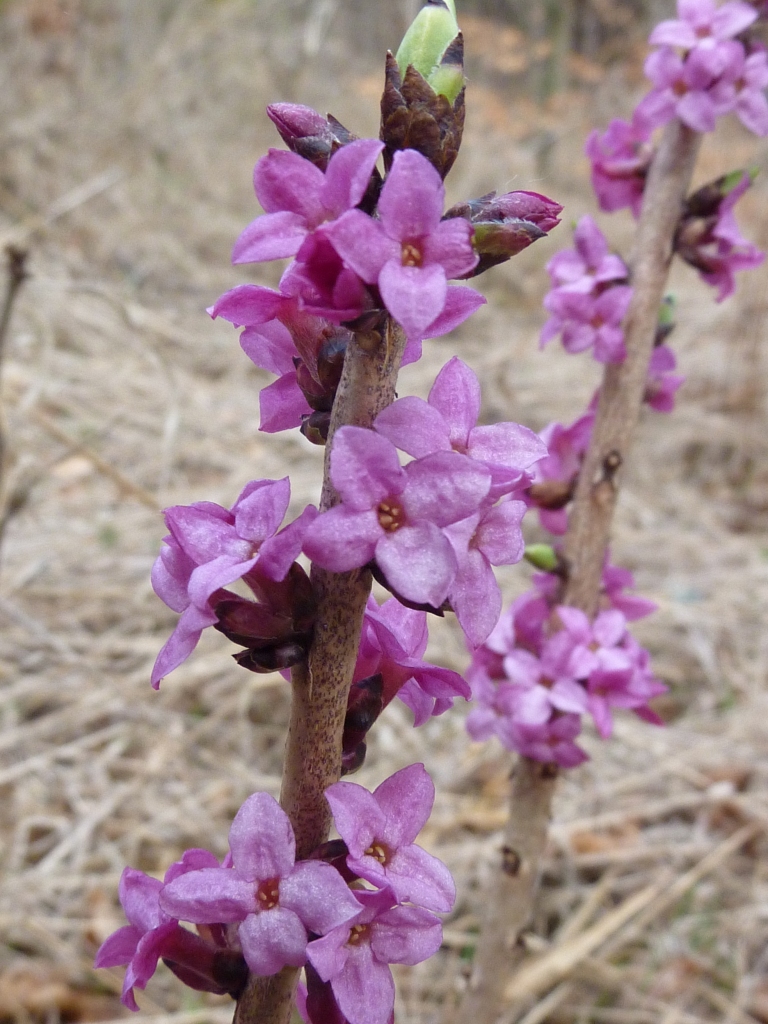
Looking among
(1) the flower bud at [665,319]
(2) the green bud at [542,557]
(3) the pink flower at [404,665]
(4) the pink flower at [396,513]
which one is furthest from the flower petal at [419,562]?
(1) the flower bud at [665,319]

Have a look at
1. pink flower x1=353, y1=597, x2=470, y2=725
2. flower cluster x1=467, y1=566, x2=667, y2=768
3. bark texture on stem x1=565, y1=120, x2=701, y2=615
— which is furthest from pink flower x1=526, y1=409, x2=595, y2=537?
pink flower x1=353, y1=597, x2=470, y2=725

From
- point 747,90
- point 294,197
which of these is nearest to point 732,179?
point 747,90

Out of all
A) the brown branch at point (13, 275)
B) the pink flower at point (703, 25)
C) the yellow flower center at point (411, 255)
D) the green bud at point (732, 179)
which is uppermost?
the pink flower at point (703, 25)

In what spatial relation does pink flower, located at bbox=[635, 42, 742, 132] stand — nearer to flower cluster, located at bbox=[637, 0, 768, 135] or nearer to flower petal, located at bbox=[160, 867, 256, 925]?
flower cluster, located at bbox=[637, 0, 768, 135]

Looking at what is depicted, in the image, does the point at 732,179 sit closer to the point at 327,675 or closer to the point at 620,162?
the point at 620,162

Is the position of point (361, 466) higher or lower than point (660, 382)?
lower

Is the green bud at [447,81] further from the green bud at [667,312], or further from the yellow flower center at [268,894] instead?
the green bud at [667,312]
